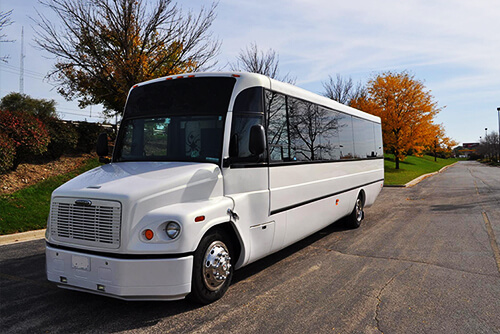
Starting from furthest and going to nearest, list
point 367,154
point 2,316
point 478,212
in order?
point 478,212
point 367,154
point 2,316

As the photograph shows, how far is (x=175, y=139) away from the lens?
4945mm

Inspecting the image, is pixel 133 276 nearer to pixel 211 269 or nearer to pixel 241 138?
pixel 211 269

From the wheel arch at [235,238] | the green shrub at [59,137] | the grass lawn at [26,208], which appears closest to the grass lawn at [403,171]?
the green shrub at [59,137]

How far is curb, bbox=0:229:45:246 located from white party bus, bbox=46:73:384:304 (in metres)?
3.96

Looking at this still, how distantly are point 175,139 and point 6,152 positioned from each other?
348 inches

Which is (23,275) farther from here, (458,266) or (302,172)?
(458,266)

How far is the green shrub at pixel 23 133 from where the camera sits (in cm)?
1197

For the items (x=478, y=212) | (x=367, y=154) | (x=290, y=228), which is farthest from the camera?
(x=478, y=212)

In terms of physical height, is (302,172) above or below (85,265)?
above

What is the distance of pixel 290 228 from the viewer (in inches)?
235

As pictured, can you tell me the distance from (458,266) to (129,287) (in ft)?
16.4

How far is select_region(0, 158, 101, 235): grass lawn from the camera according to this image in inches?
351

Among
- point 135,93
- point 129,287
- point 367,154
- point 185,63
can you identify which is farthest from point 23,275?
point 185,63

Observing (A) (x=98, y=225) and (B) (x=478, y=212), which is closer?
(A) (x=98, y=225)
